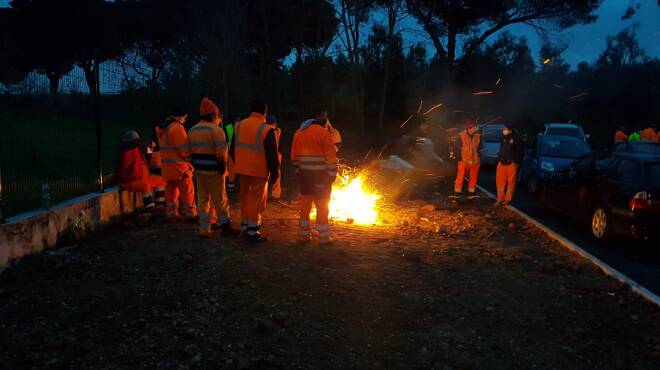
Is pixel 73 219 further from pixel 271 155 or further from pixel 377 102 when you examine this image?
pixel 377 102

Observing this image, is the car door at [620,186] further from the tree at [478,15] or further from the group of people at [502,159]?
the tree at [478,15]

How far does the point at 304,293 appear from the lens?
541cm

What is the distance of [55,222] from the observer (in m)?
6.64

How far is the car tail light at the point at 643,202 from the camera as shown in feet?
24.2

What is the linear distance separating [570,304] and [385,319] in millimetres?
2023

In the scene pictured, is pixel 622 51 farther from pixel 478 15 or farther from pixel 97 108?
pixel 97 108

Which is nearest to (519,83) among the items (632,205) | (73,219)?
(632,205)

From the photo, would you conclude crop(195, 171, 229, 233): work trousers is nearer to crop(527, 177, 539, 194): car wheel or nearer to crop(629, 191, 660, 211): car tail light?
crop(629, 191, 660, 211): car tail light

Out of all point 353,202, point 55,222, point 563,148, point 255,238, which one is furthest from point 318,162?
point 563,148

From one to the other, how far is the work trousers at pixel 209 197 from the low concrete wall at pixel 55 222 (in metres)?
1.58

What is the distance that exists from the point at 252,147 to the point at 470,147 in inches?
247

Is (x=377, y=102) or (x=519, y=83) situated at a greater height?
(x=519, y=83)

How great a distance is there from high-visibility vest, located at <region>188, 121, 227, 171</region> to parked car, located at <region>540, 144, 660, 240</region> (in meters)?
5.89

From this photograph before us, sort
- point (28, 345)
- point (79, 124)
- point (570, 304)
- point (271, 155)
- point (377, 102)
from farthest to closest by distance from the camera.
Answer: point (377, 102)
point (79, 124)
point (271, 155)
point (570, 304)
point (28, 345)
